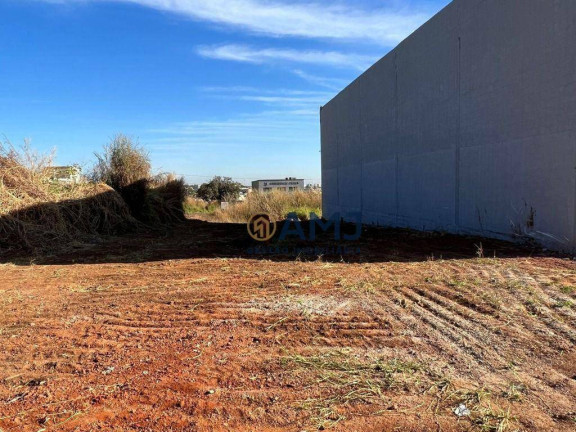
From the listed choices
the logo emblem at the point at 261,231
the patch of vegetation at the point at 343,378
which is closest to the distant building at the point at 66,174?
the logo emblem at the point at 261,231

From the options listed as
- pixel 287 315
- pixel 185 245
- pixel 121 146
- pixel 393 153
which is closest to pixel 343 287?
pixel 287 315

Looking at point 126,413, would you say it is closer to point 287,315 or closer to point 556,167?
point 287,315

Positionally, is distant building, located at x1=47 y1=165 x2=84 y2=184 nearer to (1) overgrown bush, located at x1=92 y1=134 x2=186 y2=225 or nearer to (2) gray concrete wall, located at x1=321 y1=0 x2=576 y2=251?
(1) overgrown bush, located at x1=92 y1=134 x2=186 y2=225

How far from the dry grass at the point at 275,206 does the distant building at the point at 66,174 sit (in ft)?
26.3

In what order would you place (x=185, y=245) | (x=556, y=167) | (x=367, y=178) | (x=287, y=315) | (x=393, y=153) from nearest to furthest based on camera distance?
(x=287, y=315), (x=556, y=167), (x=185, y=245), (x=393, y=153), (x=367, y=178)

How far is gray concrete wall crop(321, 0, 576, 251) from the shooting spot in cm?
677

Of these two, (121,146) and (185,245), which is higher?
(121,146)

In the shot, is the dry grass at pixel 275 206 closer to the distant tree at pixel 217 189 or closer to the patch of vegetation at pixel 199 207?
the patch of vegetation at pixel 199 207

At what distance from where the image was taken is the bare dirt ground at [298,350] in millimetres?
2383

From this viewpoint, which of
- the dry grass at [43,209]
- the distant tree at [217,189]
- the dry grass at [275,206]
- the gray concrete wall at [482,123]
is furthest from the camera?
the distant tree at [217,189]

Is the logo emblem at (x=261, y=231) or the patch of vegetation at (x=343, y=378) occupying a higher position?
the logo emblem at (x=261, y=231)

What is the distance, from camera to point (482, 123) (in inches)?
338

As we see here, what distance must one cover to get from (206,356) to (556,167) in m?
6.62

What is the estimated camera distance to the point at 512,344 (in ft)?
10.8
